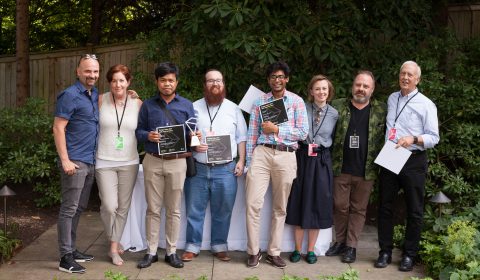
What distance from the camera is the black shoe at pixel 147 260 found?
200 inches

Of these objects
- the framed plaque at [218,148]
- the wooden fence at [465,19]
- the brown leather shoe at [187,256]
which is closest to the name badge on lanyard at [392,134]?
the framed plaque at [218,148]

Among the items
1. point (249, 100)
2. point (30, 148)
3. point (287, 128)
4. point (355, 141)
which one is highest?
point (249, 100)

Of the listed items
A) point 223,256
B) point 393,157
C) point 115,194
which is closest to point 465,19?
point 393,157

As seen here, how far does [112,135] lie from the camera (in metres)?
4.93

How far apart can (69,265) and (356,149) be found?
2796 mm

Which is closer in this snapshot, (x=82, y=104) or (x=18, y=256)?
(x=82, y=104)

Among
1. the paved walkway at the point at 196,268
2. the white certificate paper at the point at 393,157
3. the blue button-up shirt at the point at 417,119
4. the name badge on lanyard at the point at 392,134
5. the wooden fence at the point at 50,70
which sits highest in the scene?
the wooden fence at the point at 50,70

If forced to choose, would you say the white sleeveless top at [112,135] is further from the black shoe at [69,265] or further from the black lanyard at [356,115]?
the black lanyard at [356,115]

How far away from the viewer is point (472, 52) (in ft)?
23.5

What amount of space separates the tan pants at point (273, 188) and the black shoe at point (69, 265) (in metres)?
1.53

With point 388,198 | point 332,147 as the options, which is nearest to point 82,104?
point 332,147

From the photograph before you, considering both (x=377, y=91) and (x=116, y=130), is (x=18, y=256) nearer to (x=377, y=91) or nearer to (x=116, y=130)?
(x=116, y=130)

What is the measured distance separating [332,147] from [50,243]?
3150 mm

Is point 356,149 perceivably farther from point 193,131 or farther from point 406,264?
point 193,131
